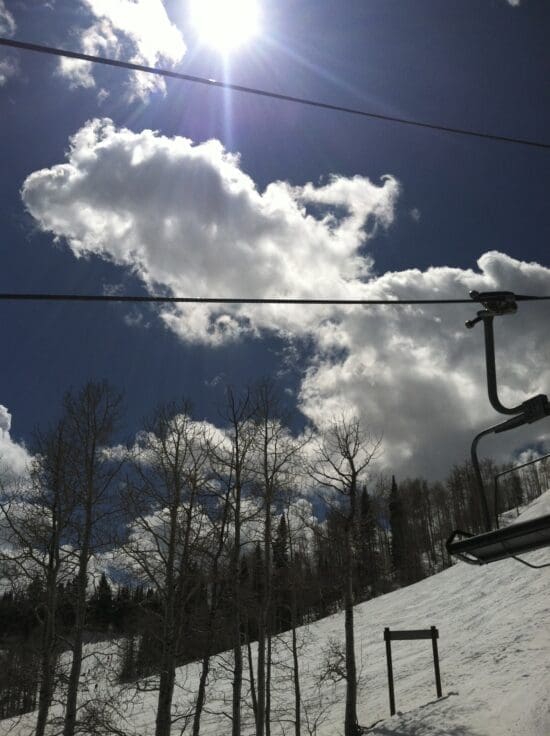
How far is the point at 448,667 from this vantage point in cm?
2292

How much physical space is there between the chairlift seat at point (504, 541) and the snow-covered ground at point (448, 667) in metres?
1.05

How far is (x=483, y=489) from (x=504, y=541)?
1.47ft

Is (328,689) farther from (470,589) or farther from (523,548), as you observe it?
(523,548)

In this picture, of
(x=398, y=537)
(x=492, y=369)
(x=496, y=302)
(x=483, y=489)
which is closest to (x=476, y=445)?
(x=483, y=489)

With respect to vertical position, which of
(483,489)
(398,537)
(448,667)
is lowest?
(448,667)

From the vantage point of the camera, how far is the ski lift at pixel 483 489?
4.33 meters

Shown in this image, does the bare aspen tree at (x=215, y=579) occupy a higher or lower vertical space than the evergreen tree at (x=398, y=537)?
lower

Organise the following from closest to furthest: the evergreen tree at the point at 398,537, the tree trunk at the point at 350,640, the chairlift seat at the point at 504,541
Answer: the chairlift seat at the point at 504,541
the tree trunk at the point at 350,640
the evergreen tree at the point at 398,537

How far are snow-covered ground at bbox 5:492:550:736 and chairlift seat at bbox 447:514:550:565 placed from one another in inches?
41.5

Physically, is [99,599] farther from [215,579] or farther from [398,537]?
[398,537]

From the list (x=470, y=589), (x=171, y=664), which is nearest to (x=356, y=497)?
(x=171, y=664)

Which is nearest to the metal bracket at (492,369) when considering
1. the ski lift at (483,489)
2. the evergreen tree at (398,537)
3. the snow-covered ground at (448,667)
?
the ski lift at (483,489)

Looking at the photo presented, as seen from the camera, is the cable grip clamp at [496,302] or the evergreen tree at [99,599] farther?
the evergreen tree at [99,599]

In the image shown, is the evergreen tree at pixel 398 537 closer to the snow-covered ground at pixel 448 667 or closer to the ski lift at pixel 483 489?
the snow-covered ground at pixel 448 667
